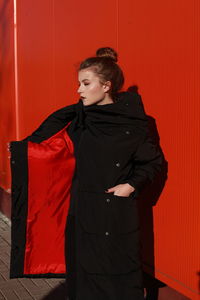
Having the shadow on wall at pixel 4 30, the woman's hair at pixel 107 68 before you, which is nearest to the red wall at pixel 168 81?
the woman's hair at pixel 107 68

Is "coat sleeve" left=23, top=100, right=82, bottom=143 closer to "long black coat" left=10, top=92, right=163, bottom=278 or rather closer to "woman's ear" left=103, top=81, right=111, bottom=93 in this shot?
"long black coat" left=10, top=92, right=163, bottom=278

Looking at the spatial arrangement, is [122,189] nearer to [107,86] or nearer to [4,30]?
[107,86]

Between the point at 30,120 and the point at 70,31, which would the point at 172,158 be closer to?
the point at 70,31

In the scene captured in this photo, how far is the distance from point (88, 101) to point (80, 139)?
0.26 meters

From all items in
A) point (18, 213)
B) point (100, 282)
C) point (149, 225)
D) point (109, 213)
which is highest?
point (109, 213)

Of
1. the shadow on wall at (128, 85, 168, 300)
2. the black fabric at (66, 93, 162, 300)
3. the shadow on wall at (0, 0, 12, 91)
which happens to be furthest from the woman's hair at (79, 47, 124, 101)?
the shadow on wall at (0, 0, 12, 91)

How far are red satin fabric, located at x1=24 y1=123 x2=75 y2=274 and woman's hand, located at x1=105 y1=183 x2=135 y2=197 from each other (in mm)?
658

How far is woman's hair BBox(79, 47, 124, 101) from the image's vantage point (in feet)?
10.2

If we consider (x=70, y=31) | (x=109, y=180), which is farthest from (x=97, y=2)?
(x=109, y=180)

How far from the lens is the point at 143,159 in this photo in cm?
306

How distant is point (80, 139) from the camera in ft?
10.6

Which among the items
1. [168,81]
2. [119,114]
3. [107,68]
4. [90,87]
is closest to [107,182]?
[119,114]

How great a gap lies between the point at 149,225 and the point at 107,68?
1.19 m

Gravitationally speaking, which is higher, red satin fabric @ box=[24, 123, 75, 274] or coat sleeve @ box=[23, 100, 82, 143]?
coat sleeve @ box=[23, 100, 82, 143]
